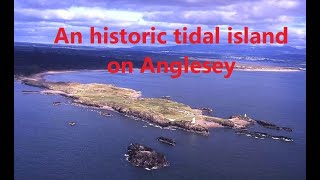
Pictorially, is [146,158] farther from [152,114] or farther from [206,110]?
[206,110]

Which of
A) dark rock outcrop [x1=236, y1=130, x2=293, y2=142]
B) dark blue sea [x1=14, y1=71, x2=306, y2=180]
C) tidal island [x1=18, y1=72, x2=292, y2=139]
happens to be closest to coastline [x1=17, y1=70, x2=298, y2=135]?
tidal island [x1=18, y1=72, x2=292, y2=139]

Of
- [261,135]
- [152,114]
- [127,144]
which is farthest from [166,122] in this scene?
[261,135]

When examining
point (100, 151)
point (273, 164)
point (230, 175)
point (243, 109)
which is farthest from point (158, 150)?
point (243, 109)

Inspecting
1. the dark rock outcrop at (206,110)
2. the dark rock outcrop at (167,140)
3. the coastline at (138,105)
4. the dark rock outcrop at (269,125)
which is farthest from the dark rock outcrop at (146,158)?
the dark rock outcrop at (206,110)

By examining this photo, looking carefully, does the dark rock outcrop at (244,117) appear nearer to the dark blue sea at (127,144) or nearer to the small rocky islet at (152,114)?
the small rocky islet at (152,114)
